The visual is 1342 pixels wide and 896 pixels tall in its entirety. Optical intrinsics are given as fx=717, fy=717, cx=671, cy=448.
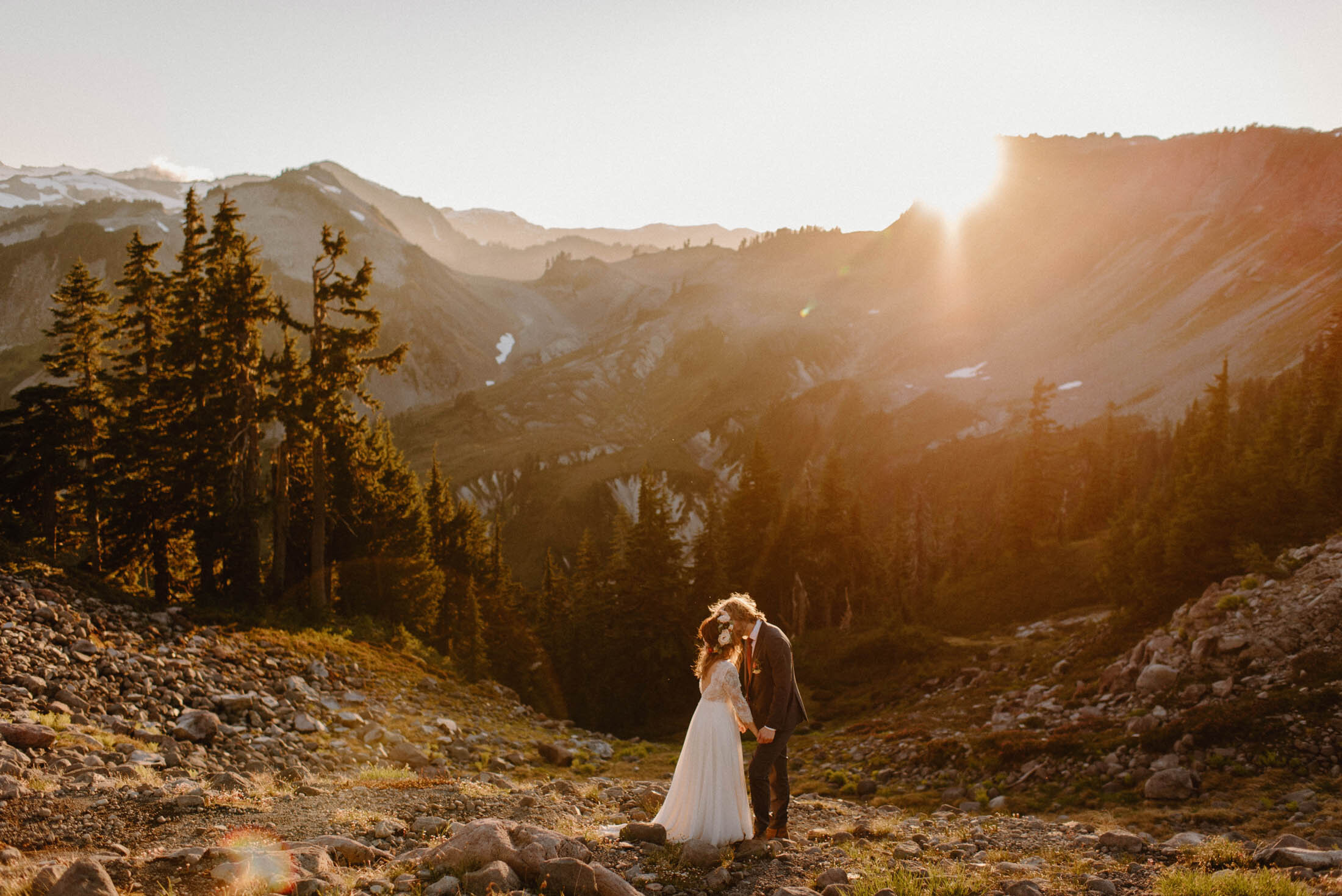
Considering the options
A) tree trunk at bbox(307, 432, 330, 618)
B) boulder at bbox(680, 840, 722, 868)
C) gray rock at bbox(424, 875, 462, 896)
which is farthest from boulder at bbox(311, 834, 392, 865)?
tree trunk at bbox(307, 432, 330, 618)

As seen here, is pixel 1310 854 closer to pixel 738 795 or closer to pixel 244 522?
pixel 738 795

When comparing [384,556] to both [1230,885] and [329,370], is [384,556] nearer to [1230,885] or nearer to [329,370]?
[329,370]

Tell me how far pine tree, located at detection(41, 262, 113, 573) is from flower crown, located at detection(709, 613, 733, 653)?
95.6 feet

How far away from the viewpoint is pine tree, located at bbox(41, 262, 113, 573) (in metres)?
28.7

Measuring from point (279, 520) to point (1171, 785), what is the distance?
95.4 feet

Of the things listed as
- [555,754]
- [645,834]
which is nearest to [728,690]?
[645,834]

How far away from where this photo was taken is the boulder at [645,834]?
879 centimetres

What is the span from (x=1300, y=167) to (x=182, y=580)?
679 feet

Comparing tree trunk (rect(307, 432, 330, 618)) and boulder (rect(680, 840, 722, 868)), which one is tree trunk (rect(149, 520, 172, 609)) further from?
boulder (rect(680, 840, 722, 868))

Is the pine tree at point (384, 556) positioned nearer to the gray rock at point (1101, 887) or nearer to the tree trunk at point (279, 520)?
the tree trunk at point (279, 520)

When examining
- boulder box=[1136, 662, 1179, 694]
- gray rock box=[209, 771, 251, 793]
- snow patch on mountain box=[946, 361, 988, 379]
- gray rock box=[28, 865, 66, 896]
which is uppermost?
snow patch on mountain box=[946, 361, 988, 379]

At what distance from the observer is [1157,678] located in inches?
745

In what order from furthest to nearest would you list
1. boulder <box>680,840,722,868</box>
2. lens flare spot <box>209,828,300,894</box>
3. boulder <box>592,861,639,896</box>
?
boulder <box>680,840,722,868</box> < boulder <box>592,861,639,896</box> < lens flare spot <box>209,828,300,894</box>

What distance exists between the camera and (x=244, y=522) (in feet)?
84.0
